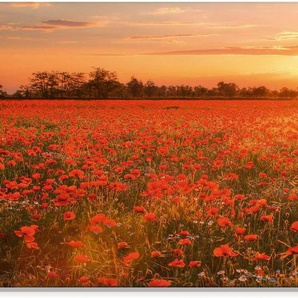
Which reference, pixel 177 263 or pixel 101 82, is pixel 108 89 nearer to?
pixel 101 82

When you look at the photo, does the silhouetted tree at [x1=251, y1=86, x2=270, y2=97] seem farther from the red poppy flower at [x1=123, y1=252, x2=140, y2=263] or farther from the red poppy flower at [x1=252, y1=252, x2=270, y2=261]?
the red poppy flower at [x1=123, y1=252, x2=140, y2=263]

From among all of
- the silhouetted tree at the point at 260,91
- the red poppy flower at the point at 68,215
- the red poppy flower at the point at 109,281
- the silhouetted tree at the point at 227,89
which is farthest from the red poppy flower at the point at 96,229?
the silhouetted tree at the point at 260,91

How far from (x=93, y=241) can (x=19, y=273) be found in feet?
1.73

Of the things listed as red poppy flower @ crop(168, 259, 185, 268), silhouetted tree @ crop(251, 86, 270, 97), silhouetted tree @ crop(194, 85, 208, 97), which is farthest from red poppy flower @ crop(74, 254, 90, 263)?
silhouetted tree @ crop(251, 86, 270, 97)

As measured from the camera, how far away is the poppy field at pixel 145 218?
3.49 meters

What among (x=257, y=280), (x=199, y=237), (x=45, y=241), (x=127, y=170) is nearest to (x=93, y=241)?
(x=45, y=241)

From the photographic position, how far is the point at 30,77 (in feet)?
15.1

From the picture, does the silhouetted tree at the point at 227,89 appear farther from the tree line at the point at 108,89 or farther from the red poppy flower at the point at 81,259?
the red poppy flower at the point at 81,259

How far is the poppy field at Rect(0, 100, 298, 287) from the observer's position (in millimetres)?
3486

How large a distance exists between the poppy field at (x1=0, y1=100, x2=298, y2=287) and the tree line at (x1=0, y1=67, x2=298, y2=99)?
0.15 meters

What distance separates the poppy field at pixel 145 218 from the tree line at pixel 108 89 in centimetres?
15

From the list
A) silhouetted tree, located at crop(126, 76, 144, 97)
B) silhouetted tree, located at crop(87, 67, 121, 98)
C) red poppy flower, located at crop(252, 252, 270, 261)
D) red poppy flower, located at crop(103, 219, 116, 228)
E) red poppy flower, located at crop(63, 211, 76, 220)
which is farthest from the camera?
silhouetted tree, located at crop(126, 76, 144, 97)

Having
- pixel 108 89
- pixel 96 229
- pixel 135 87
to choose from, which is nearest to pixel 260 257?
pixel 96 229

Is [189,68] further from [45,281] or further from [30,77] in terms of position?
[45,281]
